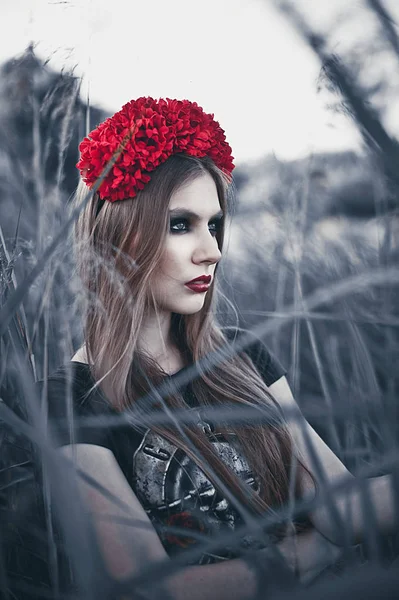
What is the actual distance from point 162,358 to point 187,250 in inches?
7.6

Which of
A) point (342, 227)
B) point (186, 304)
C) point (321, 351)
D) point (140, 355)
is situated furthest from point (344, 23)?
point (321, 351)

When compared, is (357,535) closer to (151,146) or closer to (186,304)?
(186,304)

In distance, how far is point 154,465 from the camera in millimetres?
688

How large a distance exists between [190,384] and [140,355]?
9cm

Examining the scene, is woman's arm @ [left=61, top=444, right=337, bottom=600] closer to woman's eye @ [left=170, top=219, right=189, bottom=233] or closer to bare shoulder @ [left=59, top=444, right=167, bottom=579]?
bare shoulder @ [left=59, top=444, right=167, bottom=579]

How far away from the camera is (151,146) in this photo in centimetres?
73

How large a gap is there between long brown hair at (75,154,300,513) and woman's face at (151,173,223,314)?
0.01 metres

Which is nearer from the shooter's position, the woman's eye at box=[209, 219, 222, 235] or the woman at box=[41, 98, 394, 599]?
the woman at box=[41, 98, 394, 599]

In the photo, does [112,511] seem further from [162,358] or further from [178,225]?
[178,225]

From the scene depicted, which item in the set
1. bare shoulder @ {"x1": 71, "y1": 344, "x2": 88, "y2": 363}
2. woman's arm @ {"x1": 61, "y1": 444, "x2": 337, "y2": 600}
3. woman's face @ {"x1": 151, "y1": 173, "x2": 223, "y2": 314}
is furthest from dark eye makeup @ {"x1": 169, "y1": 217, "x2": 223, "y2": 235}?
woman's arm @ {"x1": 61, "y1": 444, "x2": 337, "y2": 600}

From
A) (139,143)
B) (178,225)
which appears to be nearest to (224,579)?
(178,225)

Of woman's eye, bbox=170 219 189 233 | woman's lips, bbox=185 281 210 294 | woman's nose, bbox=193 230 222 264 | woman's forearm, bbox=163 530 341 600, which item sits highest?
woman's eye, bbox=170 219 189 233

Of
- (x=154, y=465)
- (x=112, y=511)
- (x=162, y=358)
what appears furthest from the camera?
(x=162, y=358)

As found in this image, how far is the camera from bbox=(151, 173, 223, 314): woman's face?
2.37 feet
